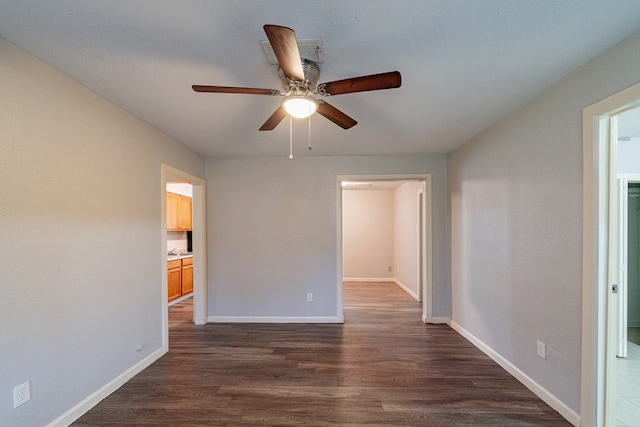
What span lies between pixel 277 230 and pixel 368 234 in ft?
12.1

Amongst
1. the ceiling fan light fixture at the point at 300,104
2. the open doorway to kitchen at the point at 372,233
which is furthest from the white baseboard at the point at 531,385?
the open doorway to kitchen at the point at 372,233

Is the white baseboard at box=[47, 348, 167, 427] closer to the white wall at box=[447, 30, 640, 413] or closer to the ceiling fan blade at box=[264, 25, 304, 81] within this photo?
the ceiling fan blade at box=[264, 25, 304, 81]

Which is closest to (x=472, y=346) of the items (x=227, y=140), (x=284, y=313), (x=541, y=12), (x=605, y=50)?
(x=284, y=313)

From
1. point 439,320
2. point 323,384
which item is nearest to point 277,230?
point 323,384

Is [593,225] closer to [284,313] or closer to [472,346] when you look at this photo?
[472,346]

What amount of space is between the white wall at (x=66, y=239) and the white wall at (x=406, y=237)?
175 inches

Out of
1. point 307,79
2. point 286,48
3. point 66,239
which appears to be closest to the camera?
point 286,48

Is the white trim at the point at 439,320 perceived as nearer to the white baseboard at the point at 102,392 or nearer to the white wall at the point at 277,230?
the white wall at the point at 277,230

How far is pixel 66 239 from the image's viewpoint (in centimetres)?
194

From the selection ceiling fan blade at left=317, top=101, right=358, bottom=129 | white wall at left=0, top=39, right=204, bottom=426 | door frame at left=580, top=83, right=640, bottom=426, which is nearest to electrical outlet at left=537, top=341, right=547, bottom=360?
door frame at left=580, top=83, right=640, bottom=426

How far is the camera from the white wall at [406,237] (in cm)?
564

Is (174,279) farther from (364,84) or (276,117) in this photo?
(364,84)

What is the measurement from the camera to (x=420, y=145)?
3576 millimetres

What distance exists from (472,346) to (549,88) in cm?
265
